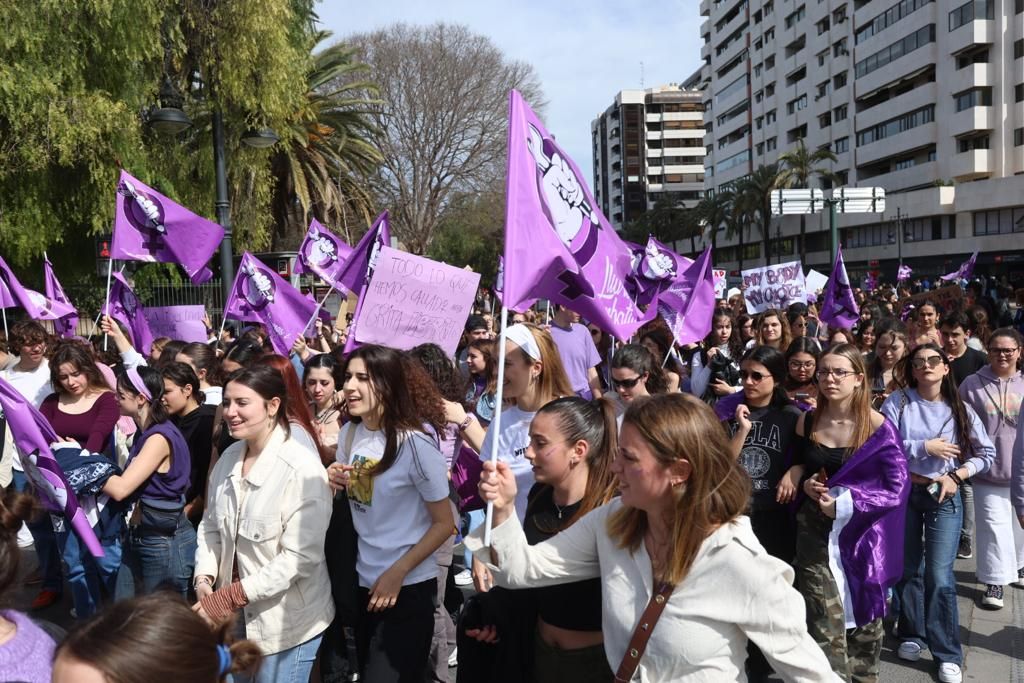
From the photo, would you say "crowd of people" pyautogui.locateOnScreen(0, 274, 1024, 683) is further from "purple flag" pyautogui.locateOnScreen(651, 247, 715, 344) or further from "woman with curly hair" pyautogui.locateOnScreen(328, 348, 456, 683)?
"purple flag" pyautogui.locateOnScreen(651, 247, 715, 344)

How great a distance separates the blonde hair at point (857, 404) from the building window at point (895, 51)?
54.0 m

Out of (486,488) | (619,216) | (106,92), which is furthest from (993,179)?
(619,216)

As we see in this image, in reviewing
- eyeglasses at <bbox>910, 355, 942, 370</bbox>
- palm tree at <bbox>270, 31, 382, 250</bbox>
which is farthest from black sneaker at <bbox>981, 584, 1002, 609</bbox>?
palm tree at <bbox>270, 31, 382, 250</bbox>

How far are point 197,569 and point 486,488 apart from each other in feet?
4.96

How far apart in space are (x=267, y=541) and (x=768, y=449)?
245cm

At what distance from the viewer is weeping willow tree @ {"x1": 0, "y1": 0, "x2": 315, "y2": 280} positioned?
13.7 m

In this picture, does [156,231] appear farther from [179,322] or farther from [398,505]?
[398,505]

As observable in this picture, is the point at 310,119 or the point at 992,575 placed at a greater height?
the point at 310,119

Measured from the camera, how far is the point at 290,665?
317 cm

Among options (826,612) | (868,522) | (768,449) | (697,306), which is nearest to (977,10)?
(697,306)

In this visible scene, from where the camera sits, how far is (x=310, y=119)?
2225 centimetres

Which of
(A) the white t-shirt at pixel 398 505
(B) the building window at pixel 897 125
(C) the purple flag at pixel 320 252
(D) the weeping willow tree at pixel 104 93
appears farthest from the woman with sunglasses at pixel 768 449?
(B) the building window at pixel 897 125

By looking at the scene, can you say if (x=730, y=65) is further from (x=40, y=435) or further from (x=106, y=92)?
(x=40, y=435)

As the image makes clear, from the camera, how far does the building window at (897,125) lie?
50781 millimetres
